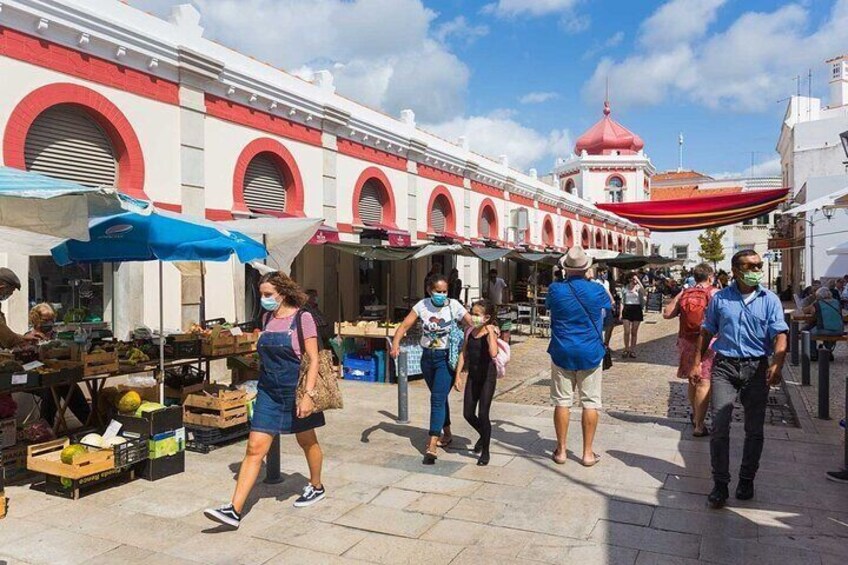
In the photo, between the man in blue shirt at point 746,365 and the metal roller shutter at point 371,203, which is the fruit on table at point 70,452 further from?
the metal roller shutter at point 371,203

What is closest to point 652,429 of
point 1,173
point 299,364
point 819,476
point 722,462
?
point 819,476

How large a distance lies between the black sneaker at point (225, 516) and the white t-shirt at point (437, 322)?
235 cm

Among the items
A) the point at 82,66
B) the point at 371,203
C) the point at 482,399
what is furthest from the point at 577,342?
the point at 371,203

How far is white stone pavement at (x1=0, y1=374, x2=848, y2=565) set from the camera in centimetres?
421

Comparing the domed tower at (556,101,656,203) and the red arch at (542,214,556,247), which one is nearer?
the red arch at (542,214,556,247)

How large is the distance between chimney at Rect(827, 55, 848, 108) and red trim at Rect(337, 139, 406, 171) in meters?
31.9

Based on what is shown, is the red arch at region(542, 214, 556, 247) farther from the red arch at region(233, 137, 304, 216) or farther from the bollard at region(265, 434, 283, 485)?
the bollard at region(265, 434, 283, 485)

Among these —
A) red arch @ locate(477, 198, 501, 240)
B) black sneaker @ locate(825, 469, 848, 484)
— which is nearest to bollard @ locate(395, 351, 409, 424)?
black sneaker @ locate(825, 469, 848, 484)

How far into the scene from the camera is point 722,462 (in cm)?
493

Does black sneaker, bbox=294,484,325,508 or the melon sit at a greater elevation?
the melon

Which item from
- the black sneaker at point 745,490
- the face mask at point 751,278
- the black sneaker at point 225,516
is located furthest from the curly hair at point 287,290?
the black sneaker at point 745,490

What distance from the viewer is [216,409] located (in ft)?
21.7

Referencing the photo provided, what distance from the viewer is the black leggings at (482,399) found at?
6.16 m

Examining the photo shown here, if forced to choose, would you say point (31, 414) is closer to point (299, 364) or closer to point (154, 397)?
point (154, 397)
